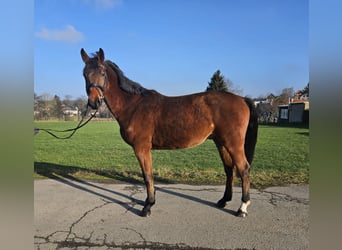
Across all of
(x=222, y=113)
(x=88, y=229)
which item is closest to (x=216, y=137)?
(x=222, y=113)

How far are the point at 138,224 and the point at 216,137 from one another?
71.5 inches

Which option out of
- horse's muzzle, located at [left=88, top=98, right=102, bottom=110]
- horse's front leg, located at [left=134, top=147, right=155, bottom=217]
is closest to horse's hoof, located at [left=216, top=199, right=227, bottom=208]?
horse's front leg, located at [left=134, top=147, right=155, bottom=217]

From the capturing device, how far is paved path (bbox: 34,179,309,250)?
306 cm

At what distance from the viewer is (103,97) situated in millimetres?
4043

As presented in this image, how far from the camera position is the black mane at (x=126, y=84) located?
4.16 meters

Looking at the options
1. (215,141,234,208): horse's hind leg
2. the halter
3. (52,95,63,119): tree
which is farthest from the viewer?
(52,95,63,119): tree

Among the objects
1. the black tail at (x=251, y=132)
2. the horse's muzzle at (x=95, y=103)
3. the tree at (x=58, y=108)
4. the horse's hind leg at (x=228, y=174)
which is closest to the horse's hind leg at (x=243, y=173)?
the black tail at (x=251, y=132)

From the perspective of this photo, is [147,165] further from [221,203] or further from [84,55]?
[84,55]

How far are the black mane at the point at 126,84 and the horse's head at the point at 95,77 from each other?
0.23 m

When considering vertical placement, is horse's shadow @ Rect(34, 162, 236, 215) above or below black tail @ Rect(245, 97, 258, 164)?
below

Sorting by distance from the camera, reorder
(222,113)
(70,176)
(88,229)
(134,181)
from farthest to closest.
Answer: (70,176) < (134,181) < (222,113) < (88,229)

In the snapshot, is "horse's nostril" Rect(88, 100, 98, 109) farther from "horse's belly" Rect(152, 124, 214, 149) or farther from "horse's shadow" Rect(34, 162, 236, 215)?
"horse's shadow" Rect(34, 162, 236, 215)
